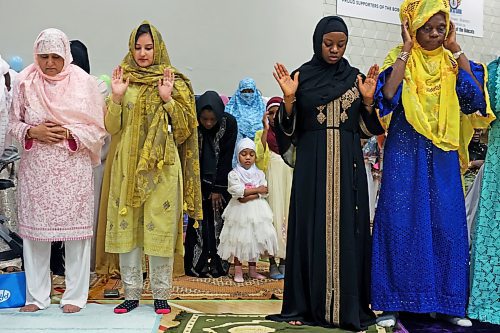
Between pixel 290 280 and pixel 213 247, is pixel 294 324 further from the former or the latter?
pixel 213 247

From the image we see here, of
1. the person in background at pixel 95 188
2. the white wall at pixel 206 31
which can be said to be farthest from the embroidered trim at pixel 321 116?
the white wall at pixel 206 31

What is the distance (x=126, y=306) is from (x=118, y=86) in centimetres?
123

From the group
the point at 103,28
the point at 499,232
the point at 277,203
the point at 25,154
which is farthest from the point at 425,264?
the point at 103,28

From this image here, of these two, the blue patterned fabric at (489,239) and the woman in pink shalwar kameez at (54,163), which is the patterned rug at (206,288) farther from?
the blue patterned fabric at (489,239)

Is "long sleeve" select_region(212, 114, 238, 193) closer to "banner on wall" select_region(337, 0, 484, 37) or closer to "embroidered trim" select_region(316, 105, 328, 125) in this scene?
"embroidered trim" select_region(316, 105, 328, 125)

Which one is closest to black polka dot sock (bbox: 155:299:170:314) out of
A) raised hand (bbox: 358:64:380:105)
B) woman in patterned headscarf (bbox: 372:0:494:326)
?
woman in patterned headscarf (bbox: 372:0:494:326)

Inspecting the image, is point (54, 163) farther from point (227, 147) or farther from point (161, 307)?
point (227, 147)

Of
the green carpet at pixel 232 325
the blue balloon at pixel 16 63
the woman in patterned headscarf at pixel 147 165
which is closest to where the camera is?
the green carpet at pixel 232 325

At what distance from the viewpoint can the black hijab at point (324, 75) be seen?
10.2ft

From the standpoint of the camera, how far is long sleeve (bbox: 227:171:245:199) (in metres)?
4.46

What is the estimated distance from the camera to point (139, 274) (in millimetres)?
3438

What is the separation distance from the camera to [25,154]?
11.3ft

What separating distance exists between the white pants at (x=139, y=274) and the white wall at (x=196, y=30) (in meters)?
4.13

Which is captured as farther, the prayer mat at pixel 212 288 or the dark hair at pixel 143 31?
Result: the prayer mat at pixel 212 288
